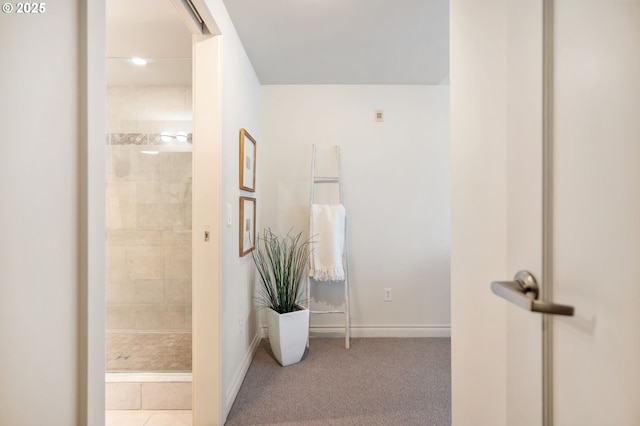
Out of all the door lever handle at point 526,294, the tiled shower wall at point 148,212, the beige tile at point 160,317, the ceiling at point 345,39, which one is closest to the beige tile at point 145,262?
the tiled shower wall at point 148,212

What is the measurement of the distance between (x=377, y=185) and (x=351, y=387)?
1706 mm

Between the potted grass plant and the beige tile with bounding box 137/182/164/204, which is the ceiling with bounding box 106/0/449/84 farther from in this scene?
the potted grass plant

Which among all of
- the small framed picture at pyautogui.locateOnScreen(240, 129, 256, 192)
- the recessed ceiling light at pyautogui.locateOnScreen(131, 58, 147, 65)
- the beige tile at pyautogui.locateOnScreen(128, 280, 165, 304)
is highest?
the recessed ceiling light at pyautogui.locateOnScreen(131, 58, 147, 65)

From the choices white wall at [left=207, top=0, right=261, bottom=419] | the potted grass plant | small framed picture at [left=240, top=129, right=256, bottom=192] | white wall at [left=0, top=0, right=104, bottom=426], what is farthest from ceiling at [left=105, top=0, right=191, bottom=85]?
the potted grass plant

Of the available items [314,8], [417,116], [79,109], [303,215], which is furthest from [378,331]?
[79,109]

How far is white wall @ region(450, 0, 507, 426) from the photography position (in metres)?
0.83

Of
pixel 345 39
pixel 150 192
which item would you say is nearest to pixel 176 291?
pixel 150 192

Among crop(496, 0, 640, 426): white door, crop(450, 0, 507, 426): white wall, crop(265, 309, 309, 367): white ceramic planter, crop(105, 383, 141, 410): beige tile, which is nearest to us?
crop(496, 0, 640, 426): white door

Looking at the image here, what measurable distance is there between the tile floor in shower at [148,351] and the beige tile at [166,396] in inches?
6.4

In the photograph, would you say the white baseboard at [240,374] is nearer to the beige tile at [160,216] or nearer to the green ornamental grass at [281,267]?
the green ornamental grass at [281,267]

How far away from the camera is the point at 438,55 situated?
2.47 meters

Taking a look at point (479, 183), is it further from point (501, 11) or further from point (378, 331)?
point (378, 331)

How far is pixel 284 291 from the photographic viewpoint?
2.58 metres

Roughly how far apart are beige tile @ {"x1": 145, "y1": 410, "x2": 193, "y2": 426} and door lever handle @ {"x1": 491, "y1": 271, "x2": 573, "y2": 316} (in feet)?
6.31
